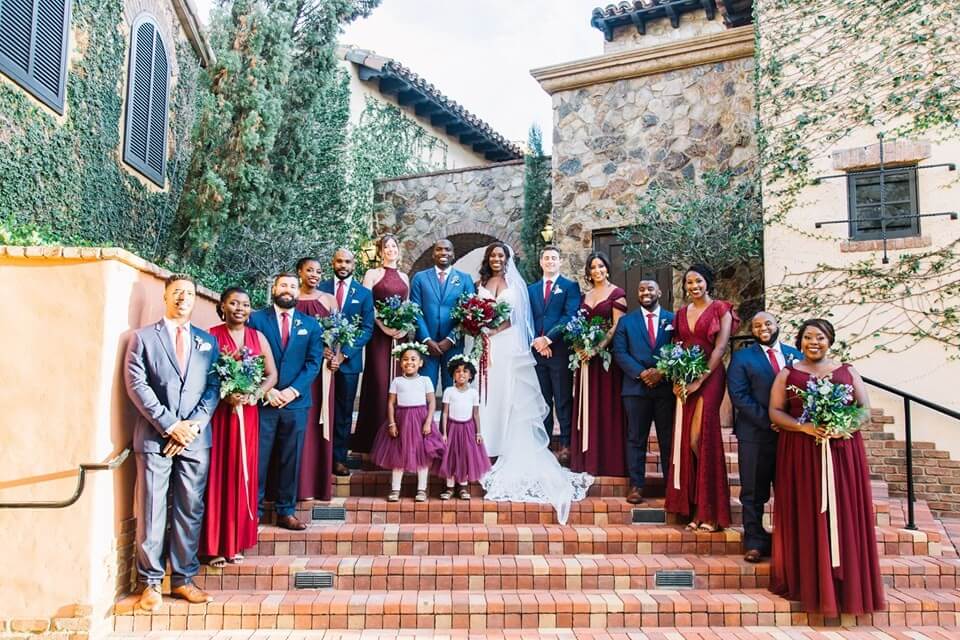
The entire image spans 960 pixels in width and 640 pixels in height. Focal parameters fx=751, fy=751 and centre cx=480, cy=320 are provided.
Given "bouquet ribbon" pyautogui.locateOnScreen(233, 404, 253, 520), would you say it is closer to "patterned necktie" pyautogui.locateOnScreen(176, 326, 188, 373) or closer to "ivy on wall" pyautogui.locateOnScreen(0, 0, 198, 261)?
"patterned necktie" pyautogui.locateOnScreen(176, 326, 188, 373)

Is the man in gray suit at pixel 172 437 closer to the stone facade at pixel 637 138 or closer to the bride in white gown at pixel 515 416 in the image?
the bride in white gown at pixel 515 416

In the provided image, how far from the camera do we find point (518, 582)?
484cm

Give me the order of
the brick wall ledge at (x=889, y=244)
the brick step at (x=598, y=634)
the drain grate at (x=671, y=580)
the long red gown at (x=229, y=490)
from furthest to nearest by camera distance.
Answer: the brick wall ledge at (x=889, y=244) → the drain grate at (x=671, y=580) → the long red gown at (x=229, y=490) → the brick step at (x=598, y=634)

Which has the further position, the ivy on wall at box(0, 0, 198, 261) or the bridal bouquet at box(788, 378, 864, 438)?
the ivy on wall at box(0, 0, 198, 261)

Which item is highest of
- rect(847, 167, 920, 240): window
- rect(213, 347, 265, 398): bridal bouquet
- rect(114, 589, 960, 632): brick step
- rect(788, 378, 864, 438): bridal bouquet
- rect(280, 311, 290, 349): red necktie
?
rect(847, 167, 920, 240): window

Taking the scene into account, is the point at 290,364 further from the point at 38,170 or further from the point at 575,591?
the point at 38,170

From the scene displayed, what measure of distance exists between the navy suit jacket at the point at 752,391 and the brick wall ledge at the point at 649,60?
5.95m

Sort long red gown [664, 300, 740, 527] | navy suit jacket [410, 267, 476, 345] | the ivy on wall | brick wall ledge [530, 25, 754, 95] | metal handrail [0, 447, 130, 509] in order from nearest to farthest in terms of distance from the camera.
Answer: metal handrail [0, 447, 130, 509]
long red gown [664, 300, 740, 527]
navy suit jacket [410, 267, 476, 345]
the ivy on wall
brick wall ledge [530, 25, 754, 95]

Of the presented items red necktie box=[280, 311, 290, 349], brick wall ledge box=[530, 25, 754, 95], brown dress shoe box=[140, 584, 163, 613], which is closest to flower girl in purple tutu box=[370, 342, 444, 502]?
red necktie box=[280, 311, 290, 349]

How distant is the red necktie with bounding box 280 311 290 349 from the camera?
5395 mm

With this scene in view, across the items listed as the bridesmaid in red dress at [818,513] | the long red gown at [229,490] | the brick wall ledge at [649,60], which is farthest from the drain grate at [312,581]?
the brick wall ledge at [649,60]

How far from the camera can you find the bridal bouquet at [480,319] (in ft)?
20.2

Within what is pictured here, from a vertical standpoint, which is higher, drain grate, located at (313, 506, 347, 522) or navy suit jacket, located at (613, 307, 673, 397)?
navy suit jacket, located at (613, 307, 673, 397)

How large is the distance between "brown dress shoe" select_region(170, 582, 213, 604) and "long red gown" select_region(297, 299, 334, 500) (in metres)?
1.13
